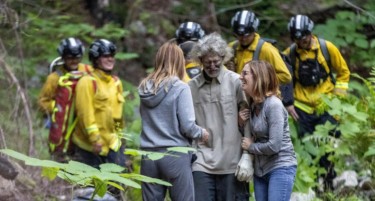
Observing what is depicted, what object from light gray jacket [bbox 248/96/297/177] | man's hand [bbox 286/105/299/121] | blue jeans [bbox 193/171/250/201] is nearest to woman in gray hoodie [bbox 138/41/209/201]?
blue jeans [bbox 193/171/250/201]

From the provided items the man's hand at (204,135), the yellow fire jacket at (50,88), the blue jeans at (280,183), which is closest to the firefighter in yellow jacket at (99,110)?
the yellow fire jacket at (50,88)

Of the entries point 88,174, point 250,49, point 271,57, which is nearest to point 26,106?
point 250,49

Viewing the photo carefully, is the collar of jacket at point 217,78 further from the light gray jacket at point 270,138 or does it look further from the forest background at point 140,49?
the forest background at point 140,49

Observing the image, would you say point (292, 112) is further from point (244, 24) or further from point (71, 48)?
point (71, 48)

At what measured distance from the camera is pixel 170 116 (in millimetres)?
6996

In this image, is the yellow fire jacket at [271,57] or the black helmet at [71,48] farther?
the black helmet at [71,48]

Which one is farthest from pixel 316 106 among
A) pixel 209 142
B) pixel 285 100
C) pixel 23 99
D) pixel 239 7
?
pixel 239 7

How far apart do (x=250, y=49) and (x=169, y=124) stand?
2.26 metres

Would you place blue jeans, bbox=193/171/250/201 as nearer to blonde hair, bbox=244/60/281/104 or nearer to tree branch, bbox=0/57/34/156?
blonde hair, bbox=244/60/281/104

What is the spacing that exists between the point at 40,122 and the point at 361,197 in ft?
15.7

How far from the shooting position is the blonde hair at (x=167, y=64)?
277 inches

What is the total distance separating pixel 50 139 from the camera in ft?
31.1

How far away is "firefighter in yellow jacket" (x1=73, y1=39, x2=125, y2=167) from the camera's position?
894cm

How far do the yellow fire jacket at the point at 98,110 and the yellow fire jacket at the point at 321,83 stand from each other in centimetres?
226
